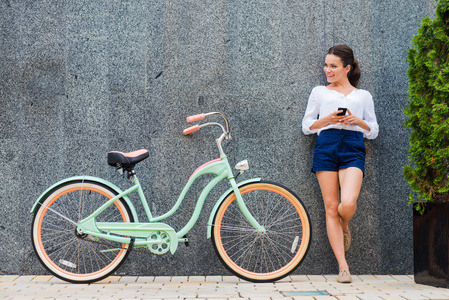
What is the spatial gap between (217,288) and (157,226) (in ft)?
2.56

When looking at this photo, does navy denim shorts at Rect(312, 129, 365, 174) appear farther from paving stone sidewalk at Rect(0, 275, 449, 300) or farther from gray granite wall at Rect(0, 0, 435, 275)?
paving stone sidewalk at Rect(0, 275, 449, 300)

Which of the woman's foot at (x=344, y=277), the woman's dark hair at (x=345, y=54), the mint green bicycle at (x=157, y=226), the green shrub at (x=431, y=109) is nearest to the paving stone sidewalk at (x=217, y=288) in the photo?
the woman's foot at (x=344, y=277)

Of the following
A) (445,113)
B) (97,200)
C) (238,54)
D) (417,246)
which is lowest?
(417,246)

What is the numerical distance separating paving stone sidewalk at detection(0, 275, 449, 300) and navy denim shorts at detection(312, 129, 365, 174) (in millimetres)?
1108

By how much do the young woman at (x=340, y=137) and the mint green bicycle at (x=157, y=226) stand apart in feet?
1.22

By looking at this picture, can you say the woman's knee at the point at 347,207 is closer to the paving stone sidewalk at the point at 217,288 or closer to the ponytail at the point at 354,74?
the paving stone sidewalk at the point at 217,288

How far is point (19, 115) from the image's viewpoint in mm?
5340

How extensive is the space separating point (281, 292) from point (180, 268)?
138 centimetres

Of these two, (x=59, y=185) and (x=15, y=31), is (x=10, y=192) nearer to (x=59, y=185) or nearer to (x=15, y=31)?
(x=59, y=185)

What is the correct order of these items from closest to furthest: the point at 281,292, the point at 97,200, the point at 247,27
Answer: the point at 281,292 → the point at 97,200 → the point at 247,27

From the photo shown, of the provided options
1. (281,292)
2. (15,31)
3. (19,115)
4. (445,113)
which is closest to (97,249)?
(19,115)

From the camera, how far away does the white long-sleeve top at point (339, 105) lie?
16.3 ft

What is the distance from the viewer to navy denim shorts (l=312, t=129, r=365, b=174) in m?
4.87

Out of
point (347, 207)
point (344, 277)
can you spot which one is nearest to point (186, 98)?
point (347, 207)
